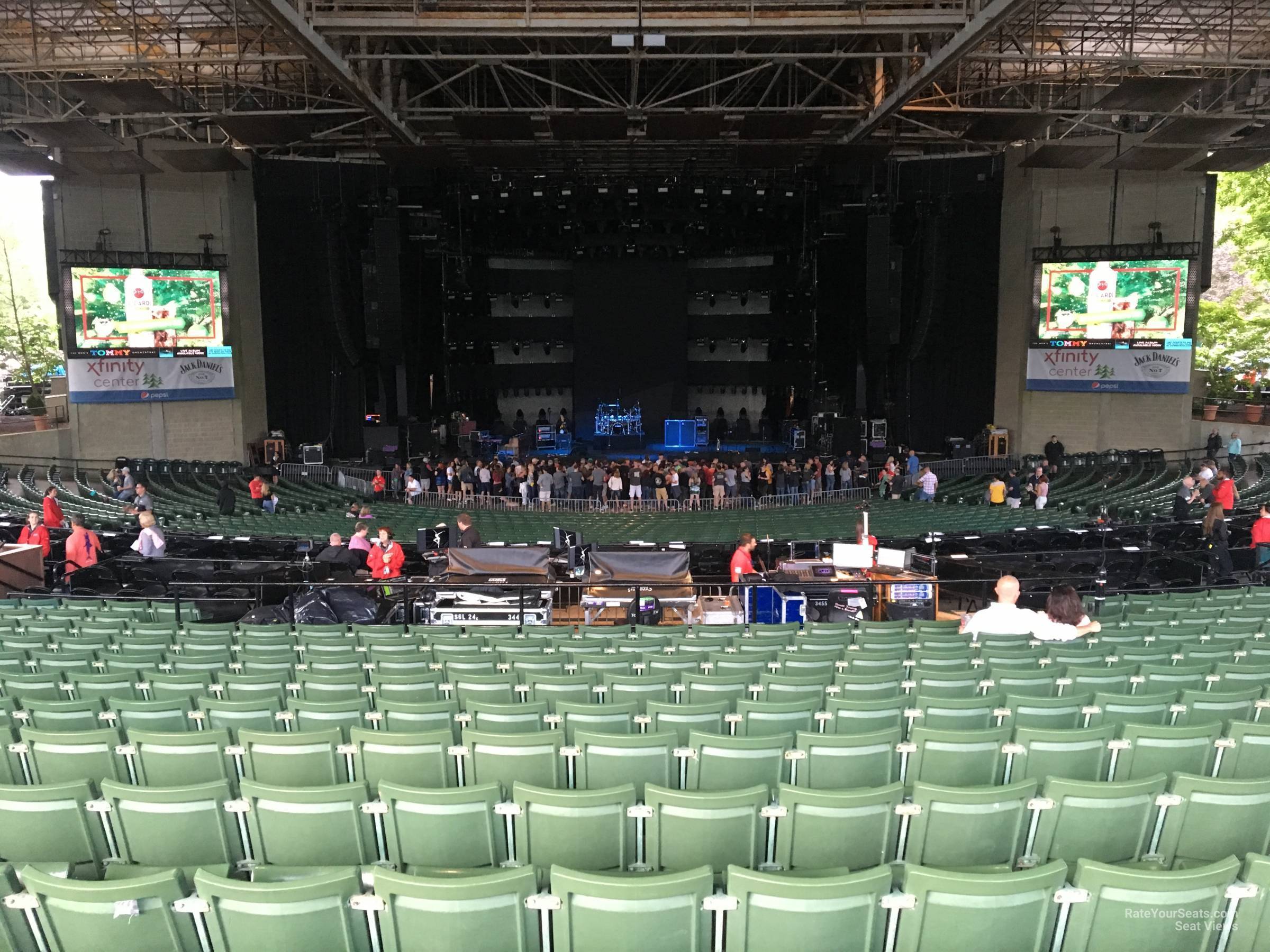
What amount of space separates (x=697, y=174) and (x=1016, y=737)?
1349 inches

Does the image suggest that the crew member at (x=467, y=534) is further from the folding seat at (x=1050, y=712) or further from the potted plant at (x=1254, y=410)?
the potted plant at (x=1254, y=410)

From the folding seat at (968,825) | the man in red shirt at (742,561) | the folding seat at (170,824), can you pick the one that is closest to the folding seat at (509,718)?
the folding seat at (170,824)

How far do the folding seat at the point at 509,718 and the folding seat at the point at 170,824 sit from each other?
162cm

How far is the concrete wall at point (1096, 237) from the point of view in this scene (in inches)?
1228

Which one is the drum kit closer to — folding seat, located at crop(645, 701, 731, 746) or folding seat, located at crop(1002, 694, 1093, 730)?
folding seat, located at crop(645, 701, 731, 746)

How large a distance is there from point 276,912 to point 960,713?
385 centimetres

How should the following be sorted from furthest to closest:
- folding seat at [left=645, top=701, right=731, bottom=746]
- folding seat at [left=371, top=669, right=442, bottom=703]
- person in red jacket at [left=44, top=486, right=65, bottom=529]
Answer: person in red jacket at [left=44, top=486, right=65, bottom=529] < folding seat at [left=371, top=669, right=442, bottom=703] < folding seat at [left=645, top=701, right=731, bottom=746]

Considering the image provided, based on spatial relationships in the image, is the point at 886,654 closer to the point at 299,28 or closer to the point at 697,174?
the point at 299,28

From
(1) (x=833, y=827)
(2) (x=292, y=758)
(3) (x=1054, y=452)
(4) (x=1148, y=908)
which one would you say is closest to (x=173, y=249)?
(3) (x=1054, y=452)

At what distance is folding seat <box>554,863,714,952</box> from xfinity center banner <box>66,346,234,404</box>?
31119 mm

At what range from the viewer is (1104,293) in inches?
1194

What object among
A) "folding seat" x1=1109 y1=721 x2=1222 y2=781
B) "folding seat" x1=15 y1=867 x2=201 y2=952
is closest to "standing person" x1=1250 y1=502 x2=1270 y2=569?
"folding seat" x1=1109 y1=721 x2=1222 y2=781

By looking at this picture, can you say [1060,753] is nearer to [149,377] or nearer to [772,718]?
[772,718]

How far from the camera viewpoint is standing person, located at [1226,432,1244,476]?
2578cm
